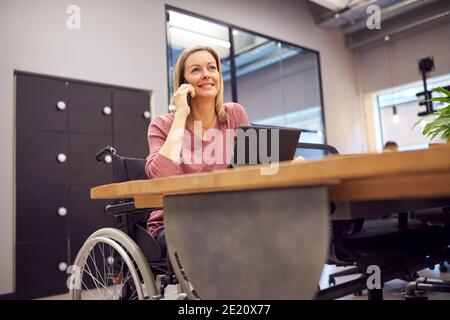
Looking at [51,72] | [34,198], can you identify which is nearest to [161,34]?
[51,72]

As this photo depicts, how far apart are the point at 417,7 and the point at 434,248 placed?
533 centimetres

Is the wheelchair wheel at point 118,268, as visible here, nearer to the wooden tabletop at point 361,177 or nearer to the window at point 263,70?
the wooden tabletop at point 361,177

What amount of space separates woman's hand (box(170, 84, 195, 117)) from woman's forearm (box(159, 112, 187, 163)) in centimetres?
2

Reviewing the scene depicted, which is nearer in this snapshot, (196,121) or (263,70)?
(196,121)

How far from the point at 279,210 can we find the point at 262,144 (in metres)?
Result: 0.48

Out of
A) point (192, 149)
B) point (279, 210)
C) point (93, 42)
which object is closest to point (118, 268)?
point (192, 149)

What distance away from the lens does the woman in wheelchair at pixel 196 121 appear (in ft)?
4.19

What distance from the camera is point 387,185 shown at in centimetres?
56

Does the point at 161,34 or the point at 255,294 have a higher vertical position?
the point at 161,34

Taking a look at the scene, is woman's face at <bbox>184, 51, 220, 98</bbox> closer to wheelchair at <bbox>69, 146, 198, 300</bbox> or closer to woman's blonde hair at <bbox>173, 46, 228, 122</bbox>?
woman's blonde hair at <bbox>173, 46, 228, 122</bbox>

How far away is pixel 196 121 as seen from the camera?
1429 mm

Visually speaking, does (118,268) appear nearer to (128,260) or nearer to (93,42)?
(128,260)

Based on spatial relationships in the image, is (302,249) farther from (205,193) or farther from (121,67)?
(121,67)

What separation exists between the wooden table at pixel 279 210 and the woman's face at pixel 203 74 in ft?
2.29
